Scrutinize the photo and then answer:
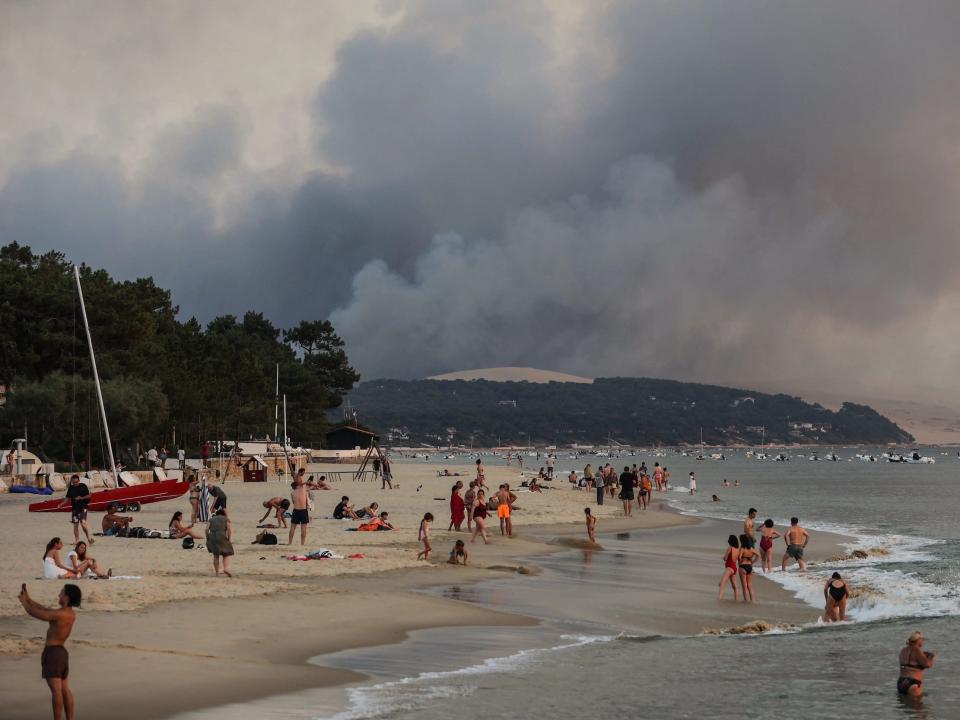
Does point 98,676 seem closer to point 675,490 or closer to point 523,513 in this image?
point 523,513

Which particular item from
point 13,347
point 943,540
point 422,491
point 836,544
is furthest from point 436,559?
point 13,347

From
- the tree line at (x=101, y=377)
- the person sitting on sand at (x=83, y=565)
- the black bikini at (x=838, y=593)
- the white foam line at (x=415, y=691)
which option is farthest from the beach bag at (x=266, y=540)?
the tree line at (x=101, y=377)

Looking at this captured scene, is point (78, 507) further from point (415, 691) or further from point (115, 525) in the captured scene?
point (415, 691)

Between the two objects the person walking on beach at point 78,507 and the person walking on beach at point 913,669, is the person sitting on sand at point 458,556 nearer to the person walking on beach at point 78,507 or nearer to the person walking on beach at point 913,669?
the person walking on beach at point 78,507

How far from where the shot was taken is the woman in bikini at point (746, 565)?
82.2 feet

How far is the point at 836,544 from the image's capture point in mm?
42594

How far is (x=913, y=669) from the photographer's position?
52.6 ft

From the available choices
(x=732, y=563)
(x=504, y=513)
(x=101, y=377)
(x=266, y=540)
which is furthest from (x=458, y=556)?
(x=101, y=377)

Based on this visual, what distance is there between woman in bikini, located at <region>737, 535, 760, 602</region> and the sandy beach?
0.60 m

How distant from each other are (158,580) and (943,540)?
116 feet

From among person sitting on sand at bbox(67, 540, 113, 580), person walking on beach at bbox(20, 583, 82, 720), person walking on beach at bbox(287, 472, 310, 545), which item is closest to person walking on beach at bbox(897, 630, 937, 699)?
person walking on beach at bbox(20, 583, 82, 720)

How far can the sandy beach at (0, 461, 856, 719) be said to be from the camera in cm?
1406

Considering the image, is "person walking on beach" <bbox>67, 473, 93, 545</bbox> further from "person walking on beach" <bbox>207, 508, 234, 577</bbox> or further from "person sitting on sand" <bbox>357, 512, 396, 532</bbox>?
"person sitting on sand" <bbox>357, 512, 396, 532</bbox>

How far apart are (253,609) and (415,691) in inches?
229
